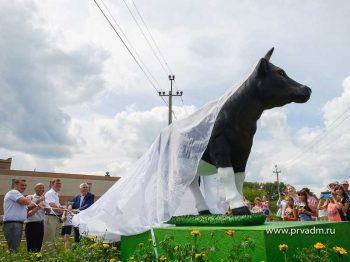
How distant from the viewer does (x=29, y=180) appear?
1398 inches

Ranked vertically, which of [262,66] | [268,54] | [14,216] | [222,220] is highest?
[268,54]

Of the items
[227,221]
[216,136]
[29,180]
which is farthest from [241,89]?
[29,180]

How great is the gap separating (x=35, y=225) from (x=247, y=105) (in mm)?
4107

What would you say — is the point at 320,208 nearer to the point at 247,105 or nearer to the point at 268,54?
the point at 247,105

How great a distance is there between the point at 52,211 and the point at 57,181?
727mm

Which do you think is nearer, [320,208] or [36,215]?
[36,215]

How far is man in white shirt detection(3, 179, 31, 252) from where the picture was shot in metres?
5.87

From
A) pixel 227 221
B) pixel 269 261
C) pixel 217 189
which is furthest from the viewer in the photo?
pixel 217 189

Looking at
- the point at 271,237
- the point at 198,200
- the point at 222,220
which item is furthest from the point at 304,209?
the point at 271,237

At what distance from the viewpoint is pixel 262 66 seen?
4582 millimetres

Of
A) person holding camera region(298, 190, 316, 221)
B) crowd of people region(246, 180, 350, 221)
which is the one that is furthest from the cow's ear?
person holding camera region(298, 190, 316, 221)

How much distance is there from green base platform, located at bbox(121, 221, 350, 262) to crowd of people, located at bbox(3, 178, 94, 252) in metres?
1.94

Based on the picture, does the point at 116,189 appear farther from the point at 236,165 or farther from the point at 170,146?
the point at 236,165

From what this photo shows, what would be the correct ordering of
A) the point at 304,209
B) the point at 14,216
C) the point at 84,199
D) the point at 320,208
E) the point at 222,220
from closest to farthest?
the point at 222,220
the point at 14,216
the point at 304,209
the point at 84,199
the point at 320,208
